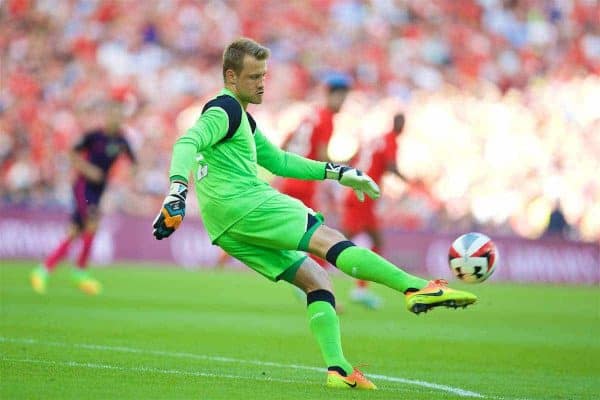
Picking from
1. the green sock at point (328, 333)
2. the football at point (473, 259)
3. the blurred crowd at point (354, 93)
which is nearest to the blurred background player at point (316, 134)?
the football at point (473, 259)

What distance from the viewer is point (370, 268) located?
23.8 ft

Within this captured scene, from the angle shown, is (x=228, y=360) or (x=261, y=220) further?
(x=228, y=360)

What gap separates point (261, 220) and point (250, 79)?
906 millimetres

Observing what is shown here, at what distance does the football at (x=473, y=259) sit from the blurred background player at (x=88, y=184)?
8.77m

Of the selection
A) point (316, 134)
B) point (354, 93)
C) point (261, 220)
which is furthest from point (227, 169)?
point (354, 93)

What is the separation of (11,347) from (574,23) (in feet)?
83.9

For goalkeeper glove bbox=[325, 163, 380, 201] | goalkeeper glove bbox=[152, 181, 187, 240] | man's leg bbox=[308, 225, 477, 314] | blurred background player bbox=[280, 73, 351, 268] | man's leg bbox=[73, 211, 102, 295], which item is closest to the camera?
goalkeeper glove bbox=[152, 181, 187, 240]

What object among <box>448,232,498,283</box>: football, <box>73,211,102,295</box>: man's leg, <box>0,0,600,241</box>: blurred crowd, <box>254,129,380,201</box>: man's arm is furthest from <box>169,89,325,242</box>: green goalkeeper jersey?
<box>0,0,600,241</box>: blurred crowd

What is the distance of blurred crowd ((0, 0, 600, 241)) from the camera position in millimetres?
24531

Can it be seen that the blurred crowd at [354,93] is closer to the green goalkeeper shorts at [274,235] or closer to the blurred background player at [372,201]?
the blurred background player at [372,201]

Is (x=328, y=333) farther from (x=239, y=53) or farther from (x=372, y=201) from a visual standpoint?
(x=372, y=201)

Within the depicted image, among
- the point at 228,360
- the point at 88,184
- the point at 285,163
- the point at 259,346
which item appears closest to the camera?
the point at 285,163

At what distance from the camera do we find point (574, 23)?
105 feet

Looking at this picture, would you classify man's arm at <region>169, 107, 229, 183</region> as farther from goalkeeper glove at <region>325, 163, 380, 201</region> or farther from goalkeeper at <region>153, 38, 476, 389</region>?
goalkeeper glove at <region>325, 163, 380, 201</region>
